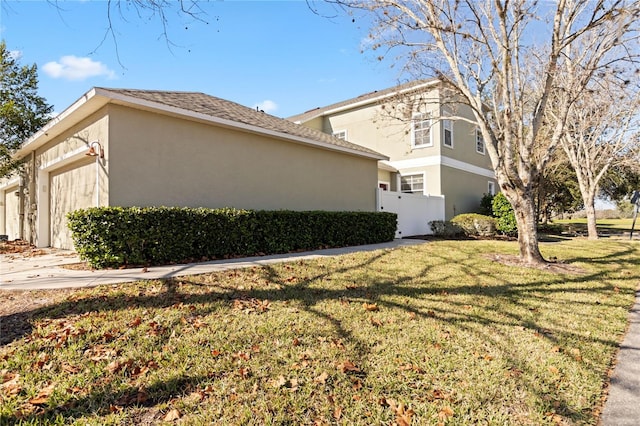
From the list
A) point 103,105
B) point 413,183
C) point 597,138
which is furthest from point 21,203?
point 597,138

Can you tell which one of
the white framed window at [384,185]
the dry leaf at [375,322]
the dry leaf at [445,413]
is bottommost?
the dry leaf at [445,413]

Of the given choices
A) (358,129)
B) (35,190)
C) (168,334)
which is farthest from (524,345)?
(358,129)

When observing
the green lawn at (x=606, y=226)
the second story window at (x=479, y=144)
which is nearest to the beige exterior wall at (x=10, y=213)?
the second story window at (x=479, y=144)

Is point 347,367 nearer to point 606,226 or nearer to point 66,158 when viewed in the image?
point 66,158

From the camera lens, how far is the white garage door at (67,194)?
8500 millimetres

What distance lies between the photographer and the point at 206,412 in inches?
94.2

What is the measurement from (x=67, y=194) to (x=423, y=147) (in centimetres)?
1472

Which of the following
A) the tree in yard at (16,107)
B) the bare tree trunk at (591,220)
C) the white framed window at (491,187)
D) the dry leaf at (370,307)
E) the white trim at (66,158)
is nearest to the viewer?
the dry leaf at (370,307)

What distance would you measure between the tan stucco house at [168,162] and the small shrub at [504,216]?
302 inches

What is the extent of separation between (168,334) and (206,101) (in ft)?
28.0

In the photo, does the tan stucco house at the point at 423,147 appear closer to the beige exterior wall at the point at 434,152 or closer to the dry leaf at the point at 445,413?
the beige exterior wall at the point at 434,152

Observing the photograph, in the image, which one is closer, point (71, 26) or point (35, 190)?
point (71, 26)

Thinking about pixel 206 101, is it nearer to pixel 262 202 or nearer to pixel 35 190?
pixel 262 202

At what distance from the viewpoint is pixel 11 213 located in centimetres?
1611
